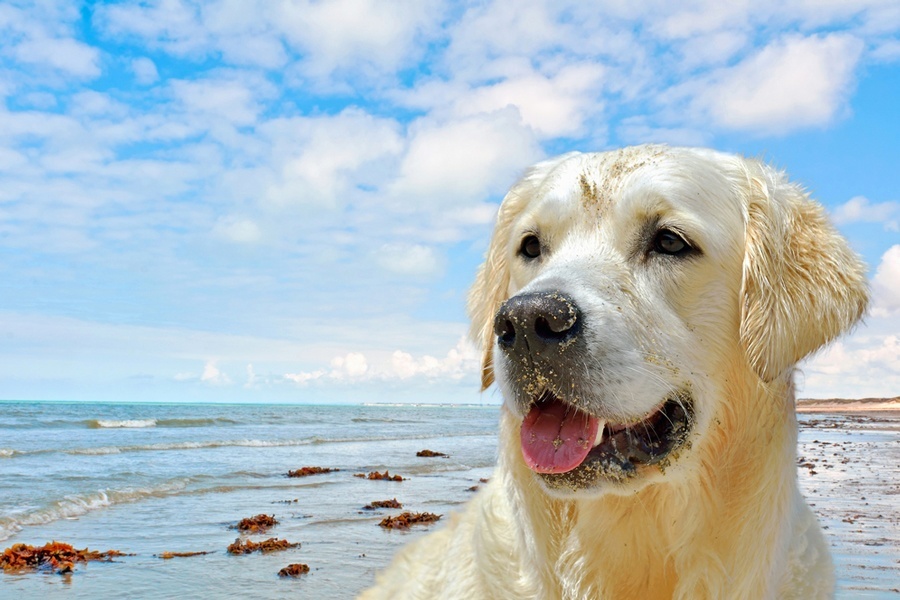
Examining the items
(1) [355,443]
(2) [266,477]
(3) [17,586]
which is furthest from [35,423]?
(3) [17,586]

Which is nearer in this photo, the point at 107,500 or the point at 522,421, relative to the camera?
the point at 522,421

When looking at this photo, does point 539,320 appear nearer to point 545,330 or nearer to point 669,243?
point 545,330

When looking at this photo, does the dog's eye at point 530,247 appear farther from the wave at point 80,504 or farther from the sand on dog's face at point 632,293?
the wave at point 80,504

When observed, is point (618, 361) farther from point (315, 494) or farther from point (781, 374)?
point (315, 494)

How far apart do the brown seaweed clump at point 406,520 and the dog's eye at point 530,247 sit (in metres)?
6.75

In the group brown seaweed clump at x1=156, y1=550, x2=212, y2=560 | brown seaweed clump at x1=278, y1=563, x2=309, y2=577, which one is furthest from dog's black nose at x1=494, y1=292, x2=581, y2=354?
brown seaweed clump at x1=156, y1=550, x2=212, y2=560

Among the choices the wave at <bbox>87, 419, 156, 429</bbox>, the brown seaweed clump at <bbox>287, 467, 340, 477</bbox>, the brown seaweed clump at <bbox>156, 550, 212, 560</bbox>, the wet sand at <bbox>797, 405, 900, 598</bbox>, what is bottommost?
the wave at <bbox>87, 419, 156, 429</bbox>

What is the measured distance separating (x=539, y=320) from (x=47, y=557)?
22.5 ft

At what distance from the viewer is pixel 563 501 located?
260 centimetres

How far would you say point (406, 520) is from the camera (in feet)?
30.2

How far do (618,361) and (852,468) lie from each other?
1442 cm

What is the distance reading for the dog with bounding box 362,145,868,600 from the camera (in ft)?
7.72

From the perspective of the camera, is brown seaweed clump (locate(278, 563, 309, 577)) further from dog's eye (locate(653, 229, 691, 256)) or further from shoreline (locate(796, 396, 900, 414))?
shoreline (locate(796, 396, 900, 414))

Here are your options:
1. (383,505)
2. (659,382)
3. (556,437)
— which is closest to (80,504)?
(383,505)
